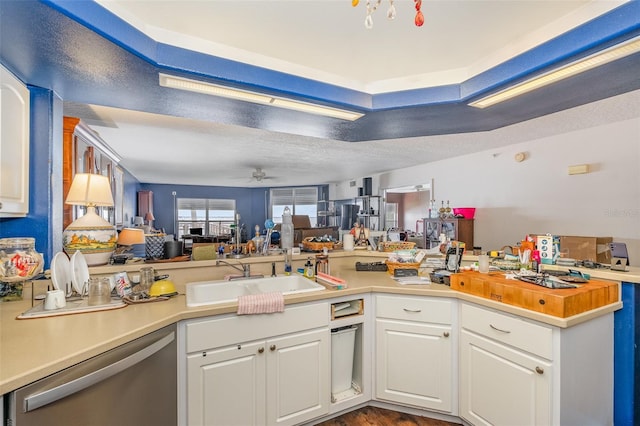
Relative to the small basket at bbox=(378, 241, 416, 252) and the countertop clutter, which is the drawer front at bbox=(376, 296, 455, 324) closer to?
the countertop clutter

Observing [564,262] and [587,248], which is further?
[587,248]

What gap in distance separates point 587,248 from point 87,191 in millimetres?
3895

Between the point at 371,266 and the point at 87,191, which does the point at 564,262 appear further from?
the point at 87,191

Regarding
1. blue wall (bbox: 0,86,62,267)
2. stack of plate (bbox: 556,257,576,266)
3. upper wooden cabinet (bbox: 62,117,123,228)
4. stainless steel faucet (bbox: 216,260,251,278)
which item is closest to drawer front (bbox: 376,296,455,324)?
stack of plate (bbox: 556,257,576,266)

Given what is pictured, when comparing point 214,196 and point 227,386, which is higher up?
point 214,196

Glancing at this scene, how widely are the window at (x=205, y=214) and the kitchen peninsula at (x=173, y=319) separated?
7.70 meters

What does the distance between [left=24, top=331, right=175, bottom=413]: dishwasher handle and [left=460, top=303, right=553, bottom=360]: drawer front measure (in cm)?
167

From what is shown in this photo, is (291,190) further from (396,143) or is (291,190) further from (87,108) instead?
(87,108)

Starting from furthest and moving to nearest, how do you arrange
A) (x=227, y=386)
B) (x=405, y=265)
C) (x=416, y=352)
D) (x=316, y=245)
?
(x=316, y=245) → (x=405, y=265) → (x=416, y=352) → (x=227, y=386)

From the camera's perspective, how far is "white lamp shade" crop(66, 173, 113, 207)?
181cm

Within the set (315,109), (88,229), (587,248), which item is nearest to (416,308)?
(315,109)

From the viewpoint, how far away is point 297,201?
9648 millimetres

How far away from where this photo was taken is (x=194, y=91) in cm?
184

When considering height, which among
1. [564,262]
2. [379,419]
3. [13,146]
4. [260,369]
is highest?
[13,146]
